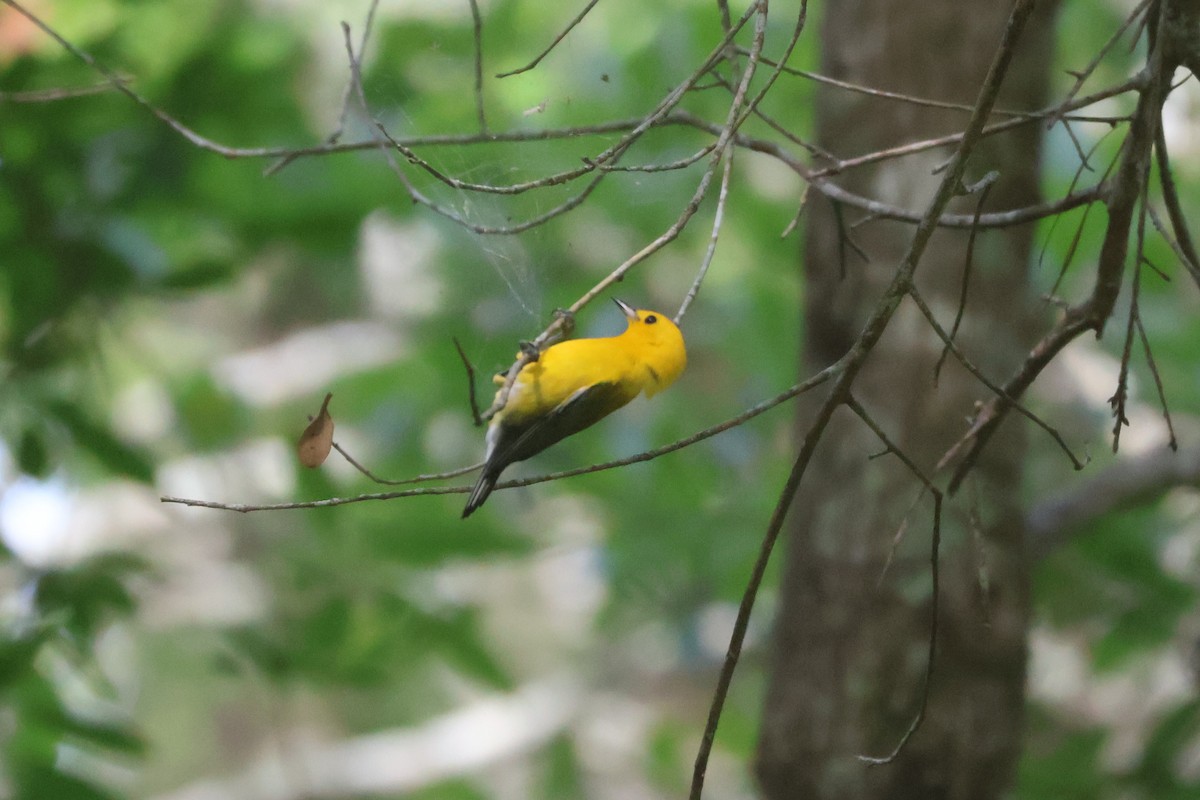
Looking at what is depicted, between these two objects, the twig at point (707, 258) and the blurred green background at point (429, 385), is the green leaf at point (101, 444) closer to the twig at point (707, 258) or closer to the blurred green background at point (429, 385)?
the blurred green background at point (429, 385)

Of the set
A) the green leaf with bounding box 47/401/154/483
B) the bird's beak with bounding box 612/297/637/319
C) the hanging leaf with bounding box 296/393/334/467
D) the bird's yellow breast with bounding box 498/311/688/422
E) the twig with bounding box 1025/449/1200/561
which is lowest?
the hanging leaf with bounding box 296/393/334/467

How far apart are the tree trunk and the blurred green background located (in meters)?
0.53

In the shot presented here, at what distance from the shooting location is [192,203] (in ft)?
10.1

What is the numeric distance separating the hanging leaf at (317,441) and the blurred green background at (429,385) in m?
0.47

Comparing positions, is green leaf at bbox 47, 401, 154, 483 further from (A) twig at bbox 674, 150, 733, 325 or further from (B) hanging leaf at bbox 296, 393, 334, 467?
(A) twig at bbox 674, 150, 733, 325

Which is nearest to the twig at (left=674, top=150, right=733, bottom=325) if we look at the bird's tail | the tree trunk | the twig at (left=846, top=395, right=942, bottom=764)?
the twig at (left=846, top=395, right=942, bottom=764)

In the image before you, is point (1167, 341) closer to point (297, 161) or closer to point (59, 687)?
point (297, 161)

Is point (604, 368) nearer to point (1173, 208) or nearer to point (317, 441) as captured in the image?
point (317, 441)

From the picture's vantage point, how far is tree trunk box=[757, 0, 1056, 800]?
259 cm

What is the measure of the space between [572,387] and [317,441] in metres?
0.37

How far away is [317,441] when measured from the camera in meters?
1.26

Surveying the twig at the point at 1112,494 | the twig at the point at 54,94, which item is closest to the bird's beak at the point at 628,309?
the twig at the point at 54,94

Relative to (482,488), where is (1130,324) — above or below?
above

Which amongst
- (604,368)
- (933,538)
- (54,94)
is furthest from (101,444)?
(933,538)
